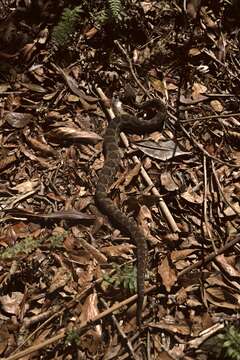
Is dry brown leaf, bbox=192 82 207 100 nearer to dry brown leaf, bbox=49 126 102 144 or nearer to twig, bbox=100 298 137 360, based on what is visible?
dry brown leaf, bbox=49 126 102 144

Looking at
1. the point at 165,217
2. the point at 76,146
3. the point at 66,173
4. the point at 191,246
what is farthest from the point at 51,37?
the point at 191,246

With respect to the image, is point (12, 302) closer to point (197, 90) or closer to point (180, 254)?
point (180, 254)

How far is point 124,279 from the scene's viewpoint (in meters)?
4.29

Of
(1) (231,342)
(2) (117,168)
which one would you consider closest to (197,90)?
(2) (117,168)

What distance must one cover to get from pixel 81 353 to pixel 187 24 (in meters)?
4.54

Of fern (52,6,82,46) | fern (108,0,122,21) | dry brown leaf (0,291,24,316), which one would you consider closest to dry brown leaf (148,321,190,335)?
dry brown leaf (0,291,24,316)

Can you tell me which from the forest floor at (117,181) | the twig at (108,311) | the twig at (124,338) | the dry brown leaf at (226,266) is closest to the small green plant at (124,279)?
the forest floor at (117,181)

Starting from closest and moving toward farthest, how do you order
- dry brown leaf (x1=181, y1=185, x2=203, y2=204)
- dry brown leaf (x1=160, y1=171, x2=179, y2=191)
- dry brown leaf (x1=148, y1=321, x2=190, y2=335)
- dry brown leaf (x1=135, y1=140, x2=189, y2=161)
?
dry brown leaf (x1=148, y1=321, x2=190, y2=335), dry brown leaf (x1=181, y1=185, x2=203, y2=204), dry brown leaf (x1=160, y1=171, x2=179, y2=191), dry brown leaf (x1=135, y1=140, x2=189, y2=161)

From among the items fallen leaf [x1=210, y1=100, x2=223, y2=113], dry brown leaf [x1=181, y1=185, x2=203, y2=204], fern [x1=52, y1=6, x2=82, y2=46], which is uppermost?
fern [x1=52, y1=6, x2=82, y2=46]

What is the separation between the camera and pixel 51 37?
5859mm

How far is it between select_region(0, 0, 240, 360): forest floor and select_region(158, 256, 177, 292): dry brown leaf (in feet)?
0.07

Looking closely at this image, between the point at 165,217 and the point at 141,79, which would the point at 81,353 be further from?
the point at 141,79

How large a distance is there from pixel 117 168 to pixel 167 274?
148cm

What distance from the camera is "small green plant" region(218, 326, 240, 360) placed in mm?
3772
